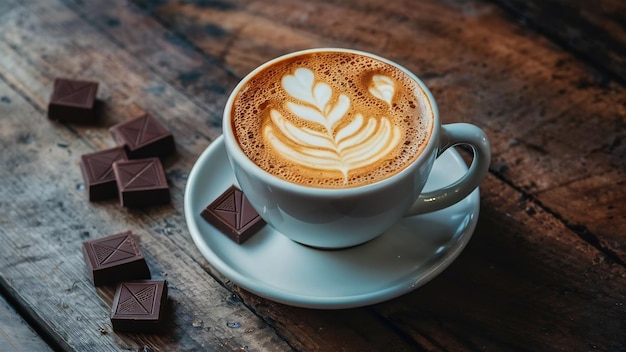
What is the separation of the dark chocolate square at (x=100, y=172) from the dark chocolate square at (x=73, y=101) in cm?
11

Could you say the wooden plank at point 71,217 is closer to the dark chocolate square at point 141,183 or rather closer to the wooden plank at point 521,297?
the dark chocolate square at point 141,183

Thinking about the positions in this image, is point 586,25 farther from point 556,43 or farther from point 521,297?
point 521,297

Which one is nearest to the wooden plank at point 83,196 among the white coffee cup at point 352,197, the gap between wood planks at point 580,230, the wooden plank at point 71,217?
the wooden plank at point 71,217

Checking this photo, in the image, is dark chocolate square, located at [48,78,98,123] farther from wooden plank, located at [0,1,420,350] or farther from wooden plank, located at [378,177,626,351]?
wooden plank, located at [378,177,626,351]

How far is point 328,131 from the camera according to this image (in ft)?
3.64

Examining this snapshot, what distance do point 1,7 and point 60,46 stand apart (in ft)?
0.63

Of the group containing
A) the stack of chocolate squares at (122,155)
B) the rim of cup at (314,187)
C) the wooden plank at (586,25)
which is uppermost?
the rim of cup at (314,187)

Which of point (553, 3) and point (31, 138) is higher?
point (553, 3)

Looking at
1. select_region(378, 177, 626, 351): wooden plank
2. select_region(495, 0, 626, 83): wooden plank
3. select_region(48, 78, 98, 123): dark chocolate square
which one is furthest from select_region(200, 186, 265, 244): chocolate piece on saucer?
select_region(495, 0, 626, 83): wooden plank

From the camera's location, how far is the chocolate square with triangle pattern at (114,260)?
114cm

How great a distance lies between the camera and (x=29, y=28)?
1.58m

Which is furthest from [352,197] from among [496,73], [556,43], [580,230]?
[556,43]

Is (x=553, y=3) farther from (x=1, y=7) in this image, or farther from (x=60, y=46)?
(x=1, y=7)

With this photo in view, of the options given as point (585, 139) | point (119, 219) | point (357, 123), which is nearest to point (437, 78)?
point (585, 139)
